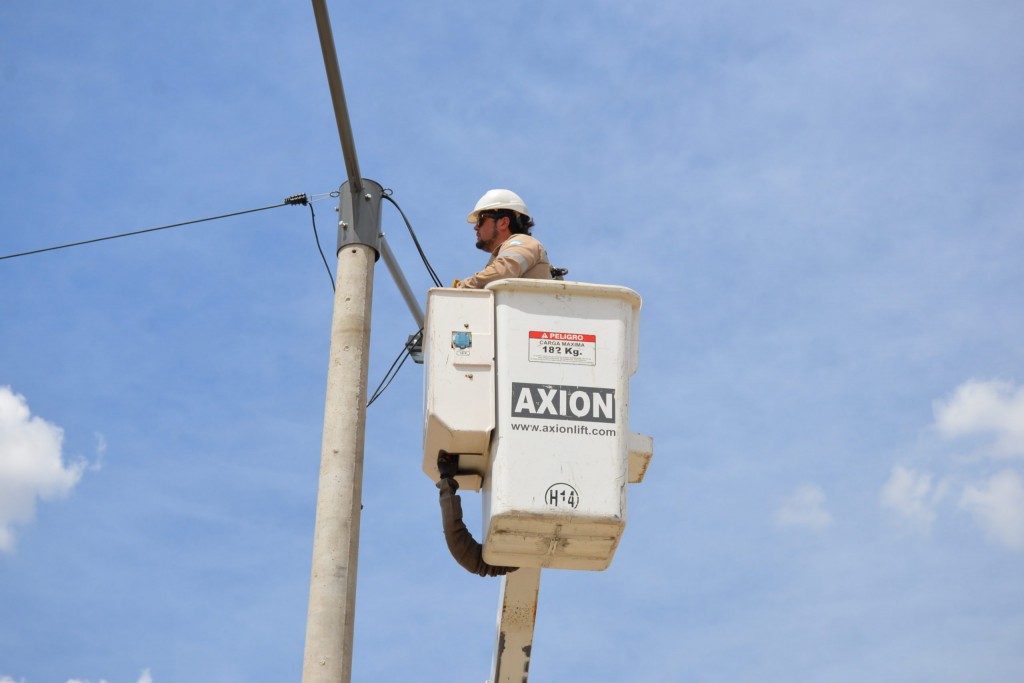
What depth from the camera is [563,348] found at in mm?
6258

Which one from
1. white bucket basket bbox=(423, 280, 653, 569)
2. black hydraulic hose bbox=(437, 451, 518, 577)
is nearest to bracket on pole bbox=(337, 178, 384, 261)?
white bucket basket bbox=(423, 280, 653, 569)

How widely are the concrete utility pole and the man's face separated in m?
0.56

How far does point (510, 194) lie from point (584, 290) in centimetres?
138

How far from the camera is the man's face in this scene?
7.55 meters

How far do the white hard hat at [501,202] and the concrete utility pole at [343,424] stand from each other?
0.60m

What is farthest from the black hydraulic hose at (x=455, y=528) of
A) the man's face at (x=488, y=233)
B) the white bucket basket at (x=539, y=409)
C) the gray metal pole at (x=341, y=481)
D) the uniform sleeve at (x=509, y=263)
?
the man's face at (x=488, y=233)

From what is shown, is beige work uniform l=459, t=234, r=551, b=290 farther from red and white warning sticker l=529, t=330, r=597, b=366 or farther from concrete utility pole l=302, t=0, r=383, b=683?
concrete utility pole l=302, t=0, r=383, b=683

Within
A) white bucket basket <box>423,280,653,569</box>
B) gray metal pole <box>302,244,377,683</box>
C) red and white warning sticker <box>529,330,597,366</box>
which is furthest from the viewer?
gray metal pole <box>302,244,377,683</box>

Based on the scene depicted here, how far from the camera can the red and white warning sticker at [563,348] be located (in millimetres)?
6238

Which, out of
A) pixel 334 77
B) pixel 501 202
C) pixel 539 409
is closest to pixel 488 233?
pixel 501 202

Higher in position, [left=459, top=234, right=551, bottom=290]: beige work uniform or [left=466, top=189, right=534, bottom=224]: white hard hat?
[left=466, top=189, right=534, bottom=224]: white hard hat

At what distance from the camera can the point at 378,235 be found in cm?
771

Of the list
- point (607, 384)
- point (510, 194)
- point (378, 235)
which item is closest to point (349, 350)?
point (378, 235)

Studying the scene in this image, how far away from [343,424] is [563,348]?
4.95 feet
